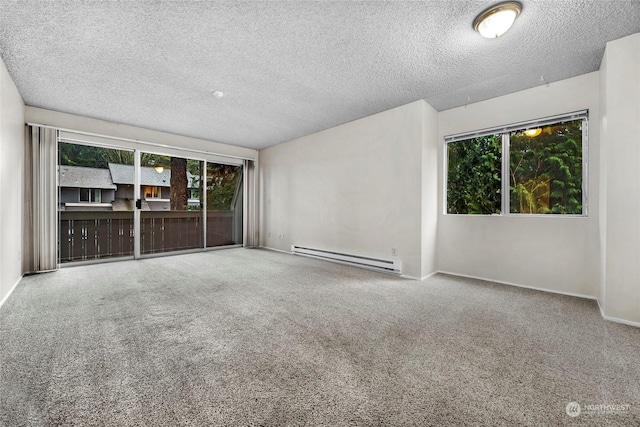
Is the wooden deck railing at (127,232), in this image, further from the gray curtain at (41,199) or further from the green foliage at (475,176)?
the green foliage at (475,176)

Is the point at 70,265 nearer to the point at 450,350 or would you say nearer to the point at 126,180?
the point at 126,180

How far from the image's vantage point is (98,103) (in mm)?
3838

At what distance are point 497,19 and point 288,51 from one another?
1763 mm

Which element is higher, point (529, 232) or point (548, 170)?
point (548, 170)

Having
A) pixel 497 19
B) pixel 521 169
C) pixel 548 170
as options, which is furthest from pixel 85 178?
pixel 548 170

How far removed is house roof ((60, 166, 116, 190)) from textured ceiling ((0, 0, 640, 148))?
1071 mm

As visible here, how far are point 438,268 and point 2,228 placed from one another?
553 centimetres

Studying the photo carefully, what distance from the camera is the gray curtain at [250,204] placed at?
6.63 meters

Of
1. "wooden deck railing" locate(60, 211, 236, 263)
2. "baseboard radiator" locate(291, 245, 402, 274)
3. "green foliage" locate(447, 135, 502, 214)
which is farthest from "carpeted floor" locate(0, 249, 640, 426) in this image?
"wooden deck railing" locate(60, 211, 236, 263)

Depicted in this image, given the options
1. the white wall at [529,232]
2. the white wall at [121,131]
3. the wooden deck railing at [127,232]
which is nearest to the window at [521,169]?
the white wall at [529,232]

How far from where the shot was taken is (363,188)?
4480 mm

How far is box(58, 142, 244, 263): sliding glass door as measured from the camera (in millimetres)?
4617

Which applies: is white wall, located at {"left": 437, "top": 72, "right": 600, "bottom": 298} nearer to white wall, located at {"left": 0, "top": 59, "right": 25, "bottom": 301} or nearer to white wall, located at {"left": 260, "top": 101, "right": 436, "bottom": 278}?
white wall, located at {"left": 260, "top": 101, "right": 436, "bottom": 278}

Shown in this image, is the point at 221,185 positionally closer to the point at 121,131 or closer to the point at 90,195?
the point at 121,131
